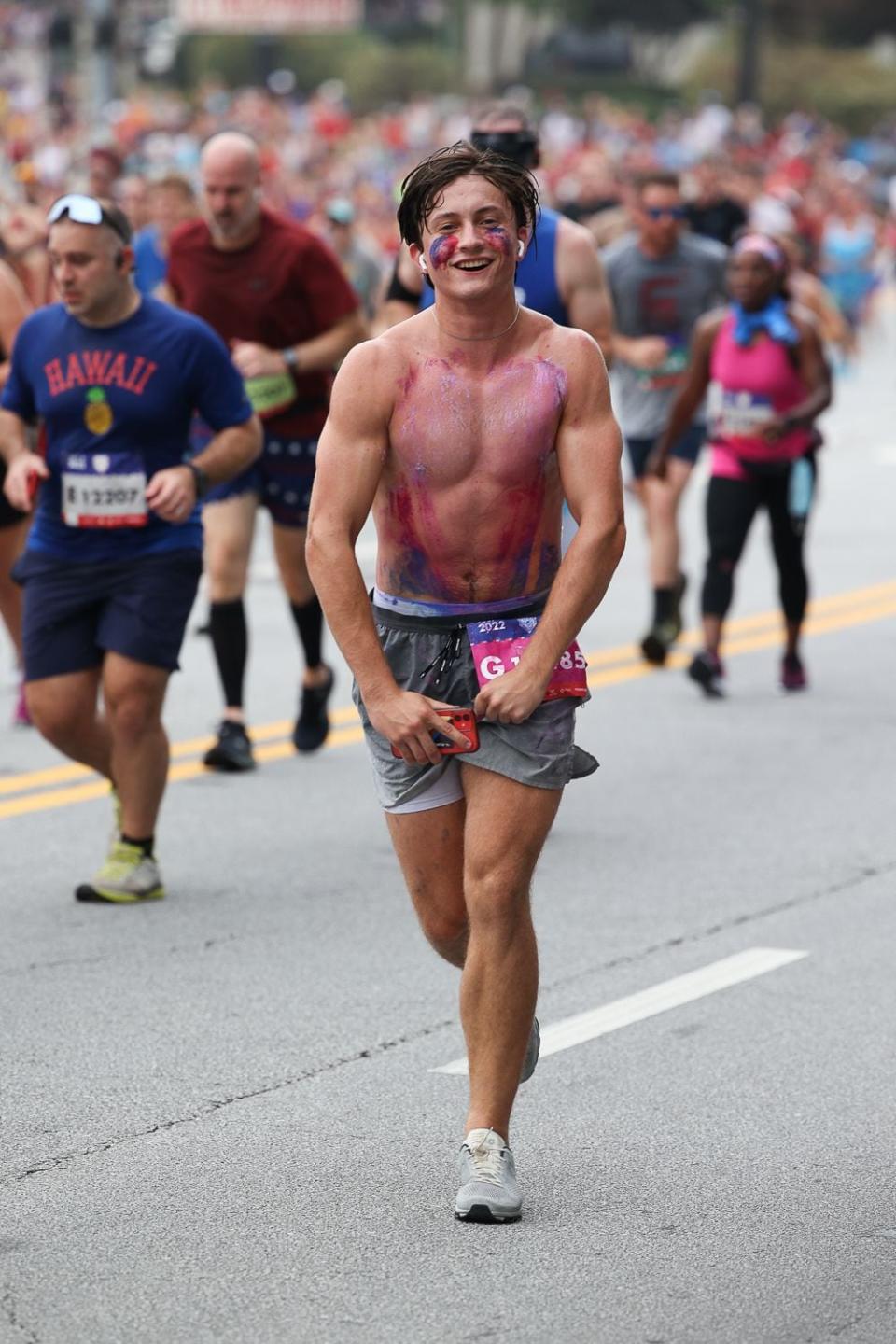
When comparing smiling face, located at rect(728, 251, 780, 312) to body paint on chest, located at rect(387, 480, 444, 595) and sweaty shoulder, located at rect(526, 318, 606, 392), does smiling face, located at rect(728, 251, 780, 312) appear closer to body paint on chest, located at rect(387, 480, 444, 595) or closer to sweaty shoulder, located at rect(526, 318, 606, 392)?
sweaty shoulder, located at rect(526, 318, 606, 392)

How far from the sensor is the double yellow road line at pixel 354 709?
29.5 ft

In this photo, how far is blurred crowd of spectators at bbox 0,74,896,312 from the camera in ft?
52.3

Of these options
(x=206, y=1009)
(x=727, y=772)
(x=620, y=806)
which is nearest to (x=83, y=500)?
(x=206, y=1009)

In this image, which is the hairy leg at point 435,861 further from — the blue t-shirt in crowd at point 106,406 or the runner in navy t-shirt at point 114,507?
the blue t-shirt in crowd at point 106,406

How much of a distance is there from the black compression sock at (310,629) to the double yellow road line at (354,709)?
0.37 metres

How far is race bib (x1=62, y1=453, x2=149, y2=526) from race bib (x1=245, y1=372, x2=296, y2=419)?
1.82m

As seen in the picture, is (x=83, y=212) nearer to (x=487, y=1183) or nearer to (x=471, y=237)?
(x=471, y=237)

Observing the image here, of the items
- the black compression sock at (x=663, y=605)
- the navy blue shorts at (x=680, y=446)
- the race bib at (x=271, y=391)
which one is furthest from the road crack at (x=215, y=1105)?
the navy blue shorts at (x=680, y=446)

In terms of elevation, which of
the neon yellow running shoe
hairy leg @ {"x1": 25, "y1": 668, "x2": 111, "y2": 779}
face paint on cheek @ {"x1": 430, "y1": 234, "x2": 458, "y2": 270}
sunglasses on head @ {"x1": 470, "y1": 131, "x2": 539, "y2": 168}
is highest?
face paint on cheek @ {"x1": 430, "y1": 234, "x2": 458, "y2": 270}

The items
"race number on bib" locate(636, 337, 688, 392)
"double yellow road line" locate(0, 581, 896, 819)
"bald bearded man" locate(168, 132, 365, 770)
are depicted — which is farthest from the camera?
"race number on bib" locate(636, 337, 688, 392)

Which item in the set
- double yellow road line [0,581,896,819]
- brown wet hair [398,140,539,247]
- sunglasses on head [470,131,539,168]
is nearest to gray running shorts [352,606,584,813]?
brown wet hair [398,140,539,247]

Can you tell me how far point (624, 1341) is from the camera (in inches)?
172

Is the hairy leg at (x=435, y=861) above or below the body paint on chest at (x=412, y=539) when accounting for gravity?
below

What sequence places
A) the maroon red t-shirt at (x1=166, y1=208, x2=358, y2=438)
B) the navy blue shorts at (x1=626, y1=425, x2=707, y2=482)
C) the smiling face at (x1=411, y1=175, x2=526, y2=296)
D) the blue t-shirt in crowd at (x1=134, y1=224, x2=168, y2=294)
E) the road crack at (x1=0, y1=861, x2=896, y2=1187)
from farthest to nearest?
the blue t-shirt in crowd at (x1=134, y1=224, x2=168, y2=294)
the navy blue shorts at (x1=626, y1=425, x2=707, y2=482)
the maroon red t-shirt at (x1=166, y1=208, x2=358, y2=438)
the road crack at (x1=0, y1=861, x2=896, y2=1187)
the smiling face at (x1=411, y1=175, x2=526, y2=296)
